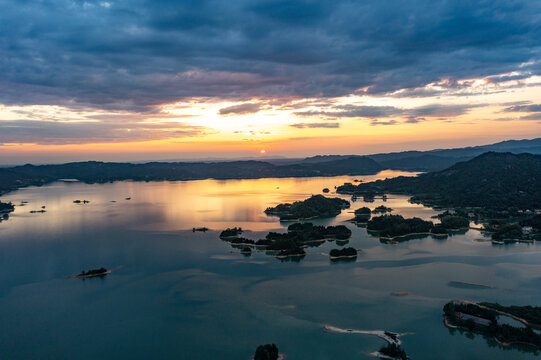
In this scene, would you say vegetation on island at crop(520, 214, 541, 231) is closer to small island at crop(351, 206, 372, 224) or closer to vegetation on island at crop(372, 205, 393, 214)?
small island at crop(351, 206, 372, 224)

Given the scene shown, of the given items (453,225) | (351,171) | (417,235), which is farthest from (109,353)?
(351,171)

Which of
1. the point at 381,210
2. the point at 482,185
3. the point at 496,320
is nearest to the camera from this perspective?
the point at 496,320

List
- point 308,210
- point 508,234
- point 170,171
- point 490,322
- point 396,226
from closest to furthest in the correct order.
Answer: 1. point 490,322
2. point 508,234
3. point 396,226
4. point 308,210
5. point 170,171

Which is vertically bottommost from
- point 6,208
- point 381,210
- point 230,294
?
point 230,294

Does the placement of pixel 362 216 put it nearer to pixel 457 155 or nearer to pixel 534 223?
pixel 534 223

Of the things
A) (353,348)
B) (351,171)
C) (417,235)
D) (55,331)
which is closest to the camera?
(353,348)

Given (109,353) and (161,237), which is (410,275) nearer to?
(109,353)

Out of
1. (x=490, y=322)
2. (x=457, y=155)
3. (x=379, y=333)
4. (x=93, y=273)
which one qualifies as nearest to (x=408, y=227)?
(x=490, y=322)

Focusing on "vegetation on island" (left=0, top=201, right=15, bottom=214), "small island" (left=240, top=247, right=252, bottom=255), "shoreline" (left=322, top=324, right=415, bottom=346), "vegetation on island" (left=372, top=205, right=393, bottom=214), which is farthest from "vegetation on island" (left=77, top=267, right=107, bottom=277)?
"vegetation on island" (left=0, top=201, right=15, bottom=214)
